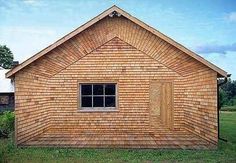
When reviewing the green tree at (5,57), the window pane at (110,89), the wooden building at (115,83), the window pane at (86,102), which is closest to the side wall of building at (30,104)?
the wooden building at (115,83)

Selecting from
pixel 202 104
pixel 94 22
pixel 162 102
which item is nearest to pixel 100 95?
pixel 162 102

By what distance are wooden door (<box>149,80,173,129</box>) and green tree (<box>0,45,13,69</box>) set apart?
55.6 m

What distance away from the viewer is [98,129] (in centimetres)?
1502

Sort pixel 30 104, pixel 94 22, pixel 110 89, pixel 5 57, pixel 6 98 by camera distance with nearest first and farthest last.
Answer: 1. pixel 30 104
2. pixel 94 22
3. pixel 110 89
4. pixel 6 98
5. pixel 5 57

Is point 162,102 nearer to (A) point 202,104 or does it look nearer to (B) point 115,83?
(A) point 202,104

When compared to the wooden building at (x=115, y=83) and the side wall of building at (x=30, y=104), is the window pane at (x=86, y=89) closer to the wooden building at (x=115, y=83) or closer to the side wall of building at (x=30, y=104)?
the wooden building at (x=115, y=83)

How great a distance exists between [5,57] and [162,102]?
57404 millimetres

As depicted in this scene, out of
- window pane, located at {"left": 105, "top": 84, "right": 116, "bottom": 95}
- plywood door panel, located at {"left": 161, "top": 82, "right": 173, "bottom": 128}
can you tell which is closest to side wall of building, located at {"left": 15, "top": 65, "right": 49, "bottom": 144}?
window pane, located at {"left": 105, "top": 84, "right": 116, "bottom": 95}

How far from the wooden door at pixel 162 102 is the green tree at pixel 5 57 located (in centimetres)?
5558

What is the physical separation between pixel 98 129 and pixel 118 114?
1.06m

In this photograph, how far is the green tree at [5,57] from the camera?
219 feet

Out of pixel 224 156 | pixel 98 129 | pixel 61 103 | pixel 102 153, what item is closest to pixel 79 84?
pixel 61 103

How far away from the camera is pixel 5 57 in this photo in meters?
67.4

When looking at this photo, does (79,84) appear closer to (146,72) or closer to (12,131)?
(146,72)
